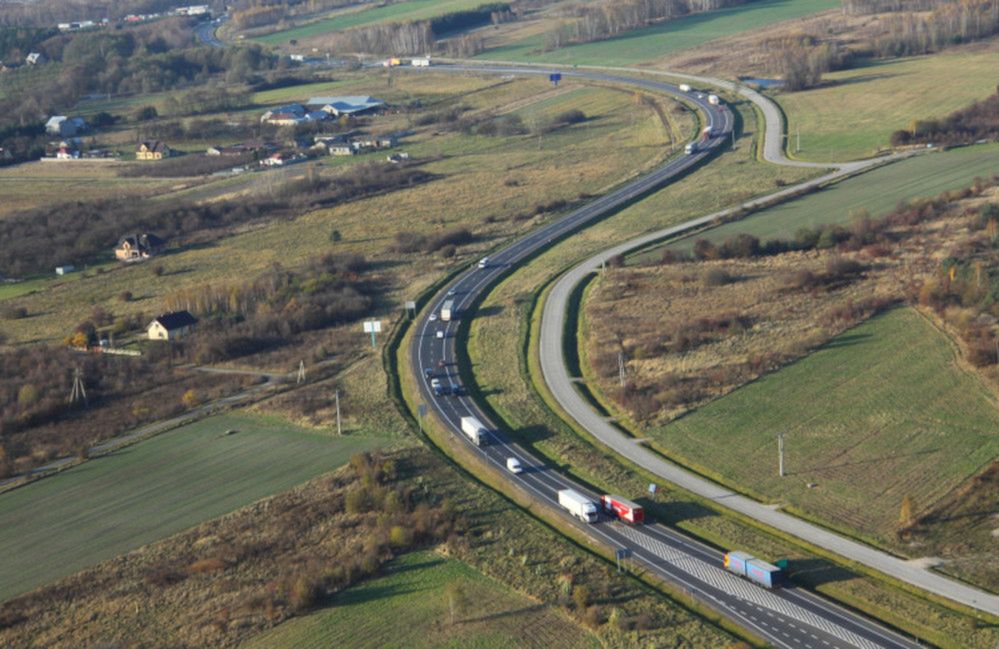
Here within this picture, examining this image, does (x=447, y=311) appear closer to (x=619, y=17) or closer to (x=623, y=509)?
(x=623, y=509)

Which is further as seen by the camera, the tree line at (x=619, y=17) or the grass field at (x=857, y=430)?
the tree line at (x=619, y=17)

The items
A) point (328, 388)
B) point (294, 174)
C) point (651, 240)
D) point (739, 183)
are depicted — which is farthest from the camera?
point (294, 174)

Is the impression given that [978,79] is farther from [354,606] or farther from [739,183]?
[354,606]

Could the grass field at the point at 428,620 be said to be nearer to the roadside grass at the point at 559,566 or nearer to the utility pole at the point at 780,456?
the roadside grass at the point at 559,566

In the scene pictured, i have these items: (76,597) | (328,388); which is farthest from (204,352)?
(76,597)

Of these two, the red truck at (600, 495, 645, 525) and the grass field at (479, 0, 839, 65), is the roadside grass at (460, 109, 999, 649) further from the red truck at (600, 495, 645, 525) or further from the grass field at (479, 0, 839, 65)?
the grass field at (479, 0, 839, 65)

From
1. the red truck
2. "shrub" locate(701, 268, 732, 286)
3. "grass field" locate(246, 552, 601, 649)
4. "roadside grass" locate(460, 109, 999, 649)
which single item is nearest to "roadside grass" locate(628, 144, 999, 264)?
"roadside grass" locate(460, 109, 999, 649)

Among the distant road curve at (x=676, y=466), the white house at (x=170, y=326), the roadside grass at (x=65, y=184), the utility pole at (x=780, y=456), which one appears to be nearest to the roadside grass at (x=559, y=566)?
the distant road curve at (x=676, y=466)
